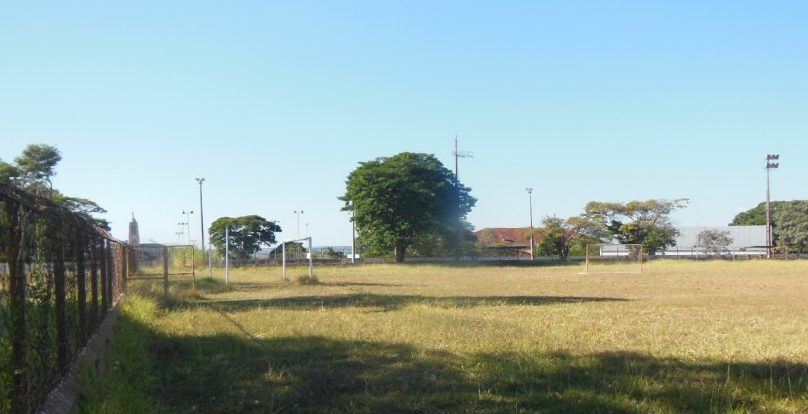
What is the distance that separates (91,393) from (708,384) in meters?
6.26

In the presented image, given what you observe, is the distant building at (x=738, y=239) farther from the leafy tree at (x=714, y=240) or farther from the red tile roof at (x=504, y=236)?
the red tile roof at (x=504, y=236)

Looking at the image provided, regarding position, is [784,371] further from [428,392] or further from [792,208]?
[792,208]

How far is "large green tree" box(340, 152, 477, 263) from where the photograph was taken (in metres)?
62.7

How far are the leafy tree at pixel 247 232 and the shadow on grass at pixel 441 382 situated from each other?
80.7 m

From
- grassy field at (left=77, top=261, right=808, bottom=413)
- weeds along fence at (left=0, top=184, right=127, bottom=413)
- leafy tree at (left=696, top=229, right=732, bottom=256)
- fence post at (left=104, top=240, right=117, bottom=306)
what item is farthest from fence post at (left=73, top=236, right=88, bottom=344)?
leafy tree at (left=696, top=229, right=732, bottom=256)

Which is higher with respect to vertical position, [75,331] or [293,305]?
[75,331]

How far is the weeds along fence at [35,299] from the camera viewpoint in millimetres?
4215

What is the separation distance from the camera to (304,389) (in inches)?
297

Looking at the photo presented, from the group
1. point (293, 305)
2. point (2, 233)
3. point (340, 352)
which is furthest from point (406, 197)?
point (2, 233)

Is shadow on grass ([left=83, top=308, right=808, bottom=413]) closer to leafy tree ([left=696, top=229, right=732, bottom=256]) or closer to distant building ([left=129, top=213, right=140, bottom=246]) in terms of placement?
distant building ([left=129, top=213, right=140, bottom=246])

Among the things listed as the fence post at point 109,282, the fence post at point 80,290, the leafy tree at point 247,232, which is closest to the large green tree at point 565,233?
the leafy tree at point 247,232

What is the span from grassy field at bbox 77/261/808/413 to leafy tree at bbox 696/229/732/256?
80134mm

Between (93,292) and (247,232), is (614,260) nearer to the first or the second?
(247,232)

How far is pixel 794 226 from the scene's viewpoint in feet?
279
